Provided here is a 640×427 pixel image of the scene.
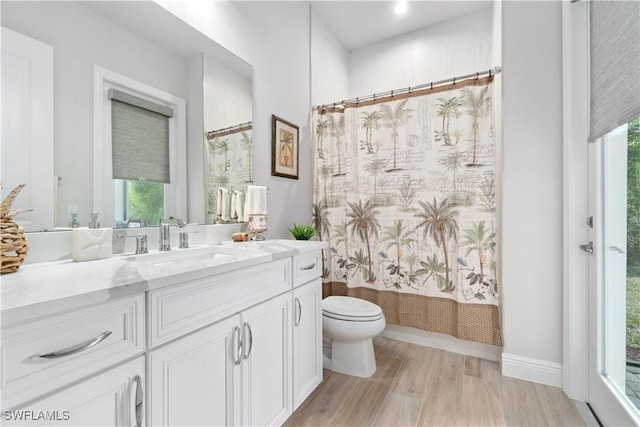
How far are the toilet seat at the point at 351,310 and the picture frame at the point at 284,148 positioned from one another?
1.00 m

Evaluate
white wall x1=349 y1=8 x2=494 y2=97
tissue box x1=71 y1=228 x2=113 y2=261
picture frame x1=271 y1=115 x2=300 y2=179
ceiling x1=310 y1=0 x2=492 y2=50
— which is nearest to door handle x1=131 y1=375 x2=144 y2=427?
tissue box x1=71 y1=228 x2=113 y2=261

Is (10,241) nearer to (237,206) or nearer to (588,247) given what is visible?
(237,206)

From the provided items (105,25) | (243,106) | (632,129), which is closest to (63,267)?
(105,25)

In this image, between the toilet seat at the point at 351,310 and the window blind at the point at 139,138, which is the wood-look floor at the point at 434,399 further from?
the window blind at the point at 139,138

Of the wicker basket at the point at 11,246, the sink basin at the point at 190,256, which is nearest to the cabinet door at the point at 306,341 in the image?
→ the sink basin at the point at 190,256

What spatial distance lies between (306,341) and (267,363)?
336mm

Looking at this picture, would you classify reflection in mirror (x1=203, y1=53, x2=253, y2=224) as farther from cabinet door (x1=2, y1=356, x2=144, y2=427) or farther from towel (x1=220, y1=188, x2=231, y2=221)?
cabinet door (x1=2, y1=356, x2=144, y2=427)

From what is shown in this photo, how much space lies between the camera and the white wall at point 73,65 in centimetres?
100

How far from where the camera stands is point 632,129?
1.23m

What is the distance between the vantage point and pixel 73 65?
1.08m

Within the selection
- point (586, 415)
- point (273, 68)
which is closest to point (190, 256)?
point (273, 68)

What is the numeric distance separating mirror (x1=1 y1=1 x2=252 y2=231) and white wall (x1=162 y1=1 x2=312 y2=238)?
10 centimetres

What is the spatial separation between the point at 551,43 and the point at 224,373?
2.46 metres

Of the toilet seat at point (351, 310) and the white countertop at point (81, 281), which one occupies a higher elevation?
the white countertop at point (81, 281)
